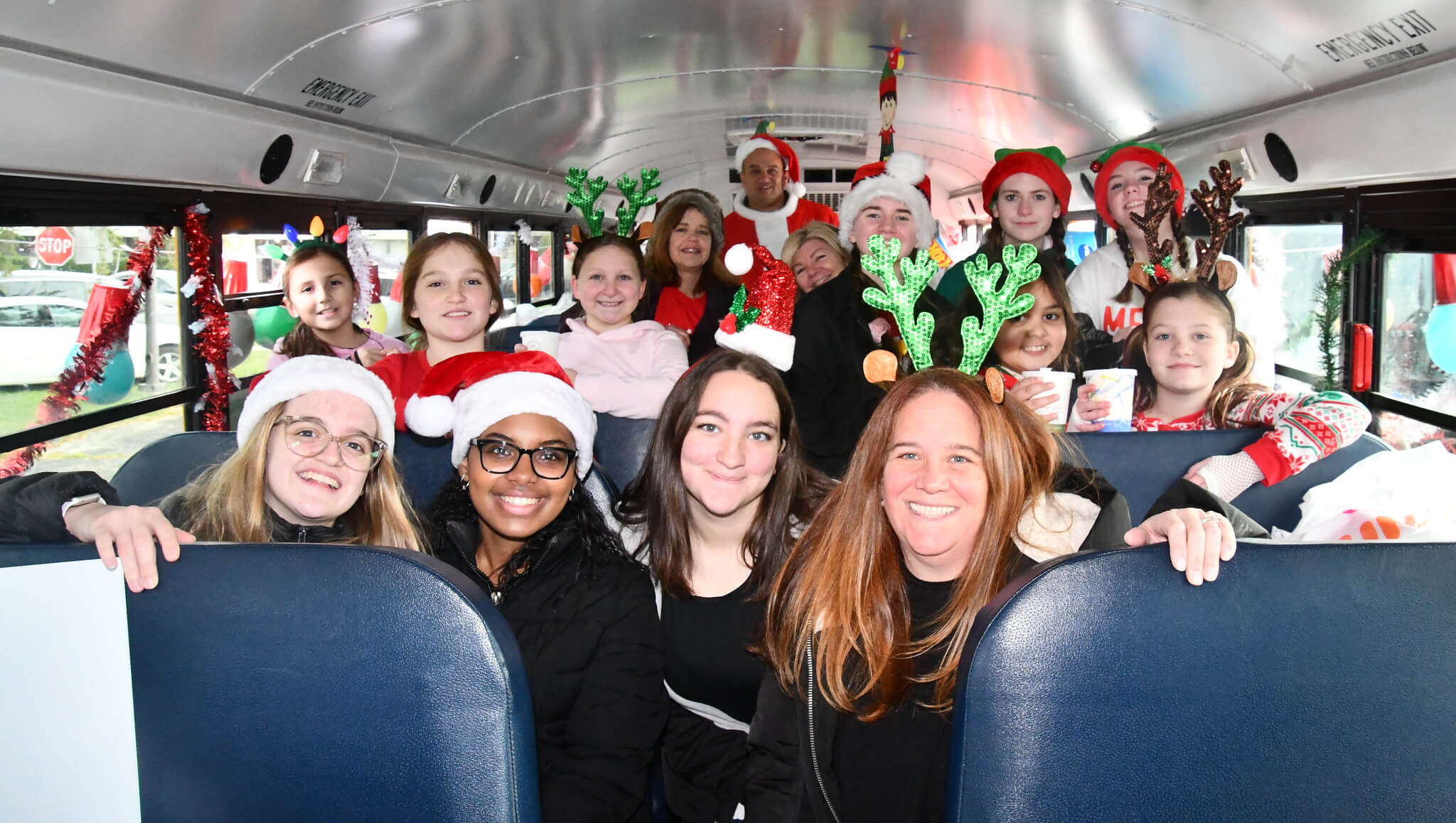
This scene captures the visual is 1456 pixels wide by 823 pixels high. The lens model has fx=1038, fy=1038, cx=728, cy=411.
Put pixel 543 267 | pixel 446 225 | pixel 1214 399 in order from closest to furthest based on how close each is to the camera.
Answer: pixel 1214 399 → pixel 446 225 → pixel 543 267

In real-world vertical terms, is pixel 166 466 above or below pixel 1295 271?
below

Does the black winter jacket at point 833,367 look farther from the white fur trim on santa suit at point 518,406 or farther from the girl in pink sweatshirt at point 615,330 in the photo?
the white fur trim on santa suit at point 518,406

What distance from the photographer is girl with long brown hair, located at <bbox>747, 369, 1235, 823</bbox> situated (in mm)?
1885

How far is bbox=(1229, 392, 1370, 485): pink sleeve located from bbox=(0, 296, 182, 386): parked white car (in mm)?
3907

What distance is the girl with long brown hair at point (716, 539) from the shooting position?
2.30 metres

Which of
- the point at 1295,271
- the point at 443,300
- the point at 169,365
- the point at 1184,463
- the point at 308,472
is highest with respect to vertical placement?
the point at 1295,271

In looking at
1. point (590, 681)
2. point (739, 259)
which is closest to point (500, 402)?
point (590, 681)

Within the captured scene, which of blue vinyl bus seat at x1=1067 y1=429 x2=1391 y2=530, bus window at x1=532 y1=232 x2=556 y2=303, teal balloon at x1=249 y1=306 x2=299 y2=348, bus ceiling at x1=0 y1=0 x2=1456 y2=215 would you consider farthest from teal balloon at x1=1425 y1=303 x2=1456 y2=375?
bus window at x1=532 y1=232 x2=556 y2=303

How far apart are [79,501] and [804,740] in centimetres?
137

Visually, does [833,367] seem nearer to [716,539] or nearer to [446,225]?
[716,539]

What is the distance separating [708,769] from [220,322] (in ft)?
10.7

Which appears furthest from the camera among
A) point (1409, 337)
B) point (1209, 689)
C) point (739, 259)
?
point (1409, 337)

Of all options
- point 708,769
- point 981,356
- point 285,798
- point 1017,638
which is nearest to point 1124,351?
point 981,356

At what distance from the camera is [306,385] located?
2344mm
